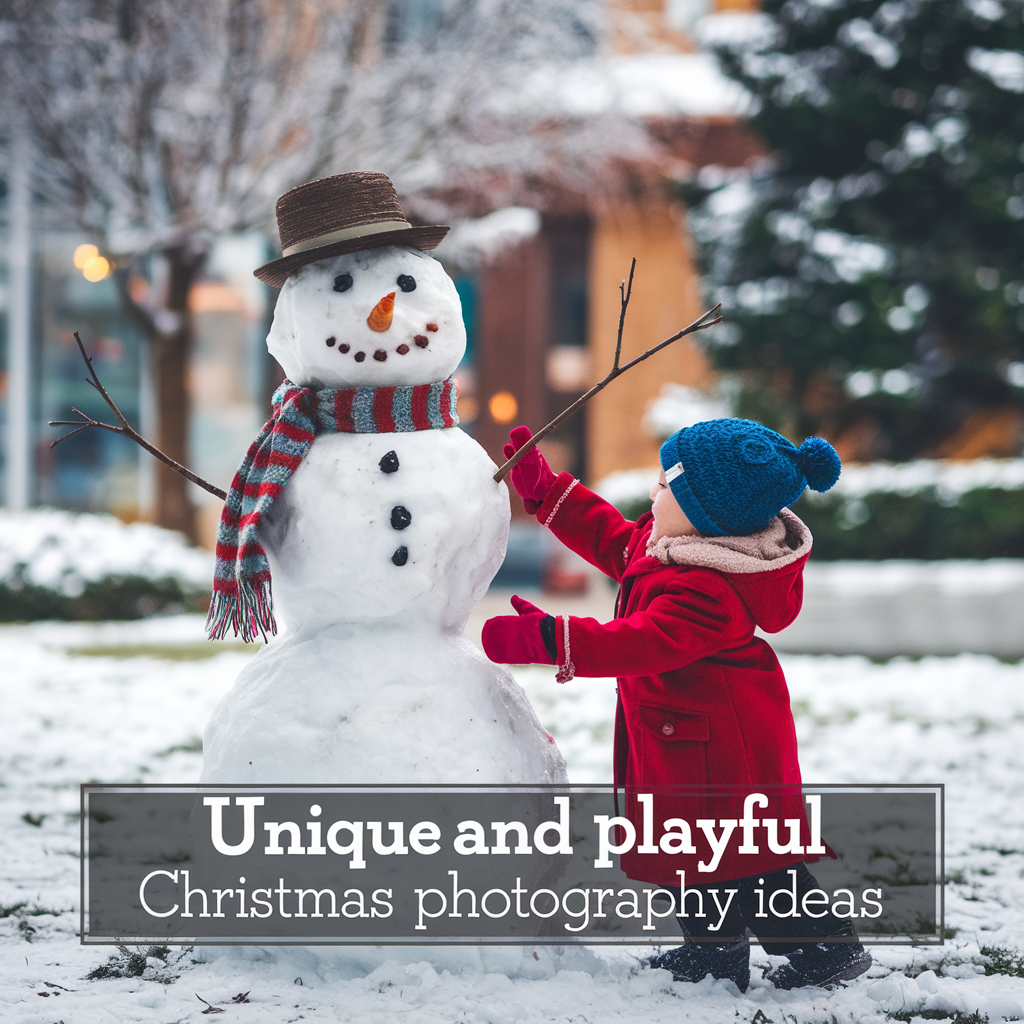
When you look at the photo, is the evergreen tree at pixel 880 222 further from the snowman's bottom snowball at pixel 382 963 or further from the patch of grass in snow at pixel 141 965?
the patch of grass in snow at pixel 141 965

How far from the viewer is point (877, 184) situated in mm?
9688

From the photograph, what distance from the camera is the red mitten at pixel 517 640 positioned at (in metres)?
2.31

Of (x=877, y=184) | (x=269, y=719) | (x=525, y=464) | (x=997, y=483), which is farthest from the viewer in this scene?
(x=877, y=184)

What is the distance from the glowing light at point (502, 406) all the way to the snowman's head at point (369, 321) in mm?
10984

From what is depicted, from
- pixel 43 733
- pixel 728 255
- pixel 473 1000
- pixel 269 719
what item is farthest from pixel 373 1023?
pixel 728 255

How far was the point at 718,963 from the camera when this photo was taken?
242 centimetres

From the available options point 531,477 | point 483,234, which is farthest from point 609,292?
point 531,477

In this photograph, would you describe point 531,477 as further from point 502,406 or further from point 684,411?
point 502,406

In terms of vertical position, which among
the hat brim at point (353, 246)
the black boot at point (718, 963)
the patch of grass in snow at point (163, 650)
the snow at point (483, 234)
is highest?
the snow at point (483, 234)

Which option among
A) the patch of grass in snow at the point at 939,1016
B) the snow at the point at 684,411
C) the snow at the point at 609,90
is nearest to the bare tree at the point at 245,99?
the snow at the point at 609,90

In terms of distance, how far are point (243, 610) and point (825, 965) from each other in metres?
1.54

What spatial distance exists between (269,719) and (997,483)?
726cm

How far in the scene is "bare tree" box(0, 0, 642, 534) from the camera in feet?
26.2

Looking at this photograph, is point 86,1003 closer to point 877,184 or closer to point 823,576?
point 823,576
